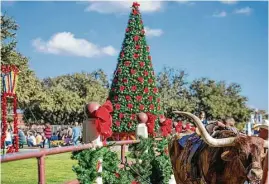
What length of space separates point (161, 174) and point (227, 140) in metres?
3.33

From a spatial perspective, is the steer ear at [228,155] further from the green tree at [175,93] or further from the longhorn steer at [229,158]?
the green tree at [175,93]

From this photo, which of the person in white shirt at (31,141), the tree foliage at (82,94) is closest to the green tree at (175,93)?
the tree foliage at (82,94)

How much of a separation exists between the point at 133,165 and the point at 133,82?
53.6ft

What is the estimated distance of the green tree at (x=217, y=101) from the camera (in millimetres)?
76125

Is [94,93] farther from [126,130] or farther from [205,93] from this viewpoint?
[126,130]

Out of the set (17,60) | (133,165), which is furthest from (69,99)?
(133,165)

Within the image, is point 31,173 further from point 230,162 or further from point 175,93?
point 175,93

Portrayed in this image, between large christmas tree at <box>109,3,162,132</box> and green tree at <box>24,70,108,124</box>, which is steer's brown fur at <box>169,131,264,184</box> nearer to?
large christmas tree at <box>109,3,162,132</box>

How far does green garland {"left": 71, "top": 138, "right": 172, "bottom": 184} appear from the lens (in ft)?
15.5

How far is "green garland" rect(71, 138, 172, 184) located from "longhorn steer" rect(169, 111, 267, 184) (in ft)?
3.35

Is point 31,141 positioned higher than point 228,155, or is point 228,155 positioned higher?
point 228,155

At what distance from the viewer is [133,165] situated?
25.7 feet

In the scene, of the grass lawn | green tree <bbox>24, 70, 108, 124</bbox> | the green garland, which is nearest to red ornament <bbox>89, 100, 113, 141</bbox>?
the green garland

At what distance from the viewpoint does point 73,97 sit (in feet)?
212
